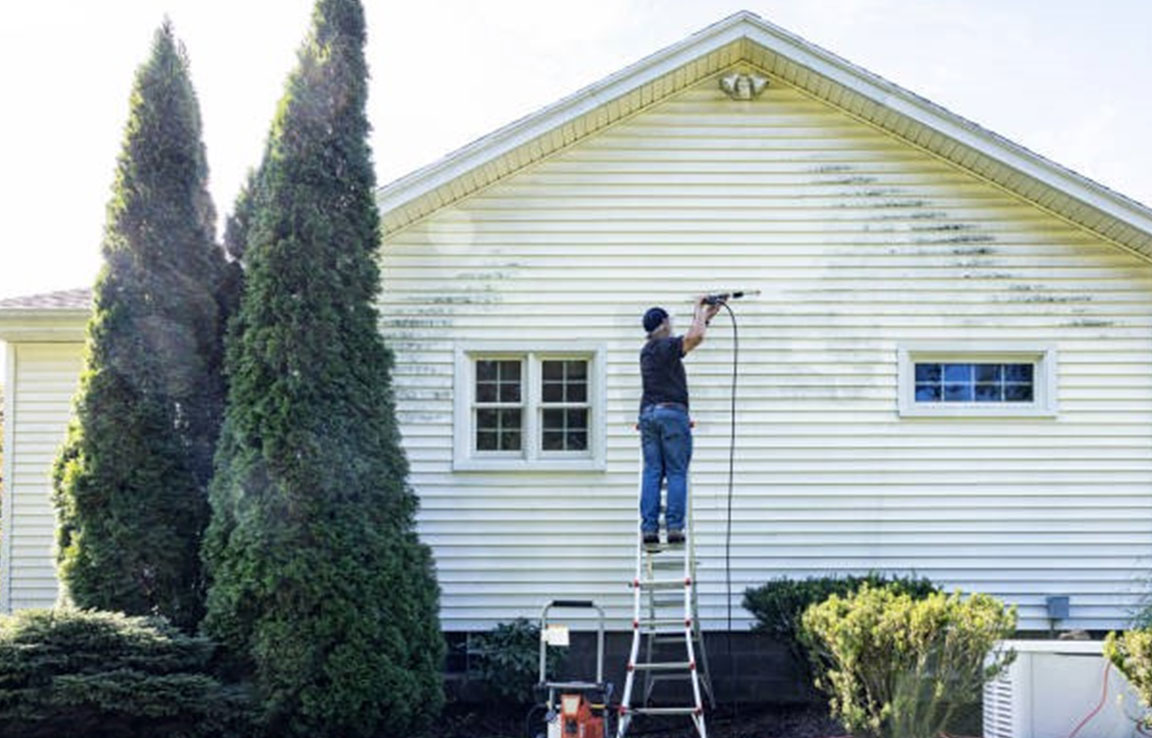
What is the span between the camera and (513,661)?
415 inches

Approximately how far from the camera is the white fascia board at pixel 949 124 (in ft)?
36.0

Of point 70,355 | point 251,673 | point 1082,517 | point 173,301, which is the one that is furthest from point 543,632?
point 70,355

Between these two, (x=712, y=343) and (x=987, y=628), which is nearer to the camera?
(x=987, y=628)

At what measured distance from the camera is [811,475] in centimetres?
1145

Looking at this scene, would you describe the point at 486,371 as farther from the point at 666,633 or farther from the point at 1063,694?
the point at 1063,694

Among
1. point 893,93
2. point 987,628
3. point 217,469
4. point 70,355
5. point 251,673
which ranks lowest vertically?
point 251,673

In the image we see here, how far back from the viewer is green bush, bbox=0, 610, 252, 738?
8727 mm

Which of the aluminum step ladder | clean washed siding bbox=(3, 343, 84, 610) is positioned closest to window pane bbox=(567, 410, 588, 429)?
the aluminum step ladder

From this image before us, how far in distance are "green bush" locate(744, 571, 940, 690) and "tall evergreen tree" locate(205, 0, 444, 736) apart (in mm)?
2721

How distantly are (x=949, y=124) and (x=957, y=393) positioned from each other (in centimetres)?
243

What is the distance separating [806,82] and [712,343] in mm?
2508

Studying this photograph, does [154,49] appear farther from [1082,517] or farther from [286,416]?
[1082,517]

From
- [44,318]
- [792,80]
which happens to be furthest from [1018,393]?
[44,318]

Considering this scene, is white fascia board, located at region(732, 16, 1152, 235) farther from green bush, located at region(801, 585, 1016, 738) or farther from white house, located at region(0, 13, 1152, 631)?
green bush, located at region(801, 585, 1016, 738)
